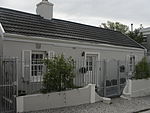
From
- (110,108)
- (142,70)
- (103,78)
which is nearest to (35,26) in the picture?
(103,78)

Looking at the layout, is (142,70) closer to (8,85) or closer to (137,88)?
(137,88)

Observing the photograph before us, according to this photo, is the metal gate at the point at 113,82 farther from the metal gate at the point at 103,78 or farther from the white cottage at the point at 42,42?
the white cottage at the point at 42,42

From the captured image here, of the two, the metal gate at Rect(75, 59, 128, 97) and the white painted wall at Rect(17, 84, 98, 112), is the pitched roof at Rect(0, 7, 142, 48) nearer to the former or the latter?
the metal gate at Rect(75, 59, 128, 97)

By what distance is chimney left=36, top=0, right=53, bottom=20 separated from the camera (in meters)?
12.8

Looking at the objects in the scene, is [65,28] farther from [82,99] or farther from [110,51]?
[82,99]

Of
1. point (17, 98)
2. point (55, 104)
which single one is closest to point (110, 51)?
point (55, 104)

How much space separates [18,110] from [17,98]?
445 millimetres

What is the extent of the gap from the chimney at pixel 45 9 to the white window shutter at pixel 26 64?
14.5 feet

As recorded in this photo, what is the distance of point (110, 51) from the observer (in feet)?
47.0

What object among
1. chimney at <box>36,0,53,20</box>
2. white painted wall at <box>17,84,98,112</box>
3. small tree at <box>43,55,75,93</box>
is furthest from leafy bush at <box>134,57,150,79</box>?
chimney at <box>36,0,53,20</box>

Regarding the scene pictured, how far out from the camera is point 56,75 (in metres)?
7.45

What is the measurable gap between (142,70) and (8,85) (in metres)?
8.11

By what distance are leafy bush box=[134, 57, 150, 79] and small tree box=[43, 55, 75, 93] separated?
529 cm

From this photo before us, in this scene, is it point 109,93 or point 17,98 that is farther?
point 109,93
